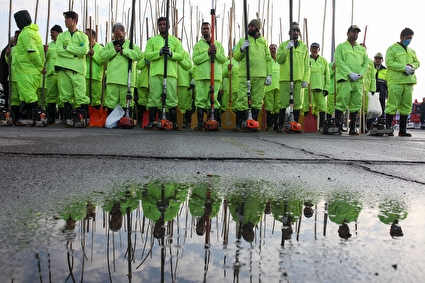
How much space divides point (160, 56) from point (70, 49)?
154 cm

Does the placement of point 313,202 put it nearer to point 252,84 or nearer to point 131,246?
point 131,246

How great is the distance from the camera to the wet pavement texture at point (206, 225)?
33.0 inches

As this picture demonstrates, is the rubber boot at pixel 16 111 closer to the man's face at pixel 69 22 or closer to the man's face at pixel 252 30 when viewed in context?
the man's face at pixel 69 22

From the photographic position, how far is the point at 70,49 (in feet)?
25.1

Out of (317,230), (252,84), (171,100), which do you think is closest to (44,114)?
(171,100)

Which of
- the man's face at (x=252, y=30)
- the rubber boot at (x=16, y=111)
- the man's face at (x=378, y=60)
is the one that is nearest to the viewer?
the man's face at (x=252, y=30)

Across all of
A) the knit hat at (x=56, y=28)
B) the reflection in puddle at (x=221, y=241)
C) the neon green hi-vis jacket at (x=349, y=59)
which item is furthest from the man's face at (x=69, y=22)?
the reflection in puddle at (x=221, y=241)

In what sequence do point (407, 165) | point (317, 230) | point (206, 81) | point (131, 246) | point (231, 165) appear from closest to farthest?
point (131, 246) < point (317, 230) < point (231, 165) < point (407, 165) < point (206, 81)

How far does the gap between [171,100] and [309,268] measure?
7496 millimetres

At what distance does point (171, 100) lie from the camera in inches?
324

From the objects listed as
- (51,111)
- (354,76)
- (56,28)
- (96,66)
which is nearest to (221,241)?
(354,76)

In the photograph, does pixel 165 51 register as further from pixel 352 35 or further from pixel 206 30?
pixel 352 35

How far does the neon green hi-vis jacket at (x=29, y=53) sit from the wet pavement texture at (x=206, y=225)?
18.8 feet

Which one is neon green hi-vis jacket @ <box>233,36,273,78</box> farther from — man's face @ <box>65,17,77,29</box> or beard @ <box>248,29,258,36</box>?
man's face @ <box>65,17,77,29</box>
